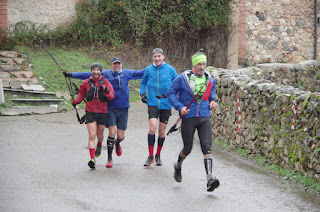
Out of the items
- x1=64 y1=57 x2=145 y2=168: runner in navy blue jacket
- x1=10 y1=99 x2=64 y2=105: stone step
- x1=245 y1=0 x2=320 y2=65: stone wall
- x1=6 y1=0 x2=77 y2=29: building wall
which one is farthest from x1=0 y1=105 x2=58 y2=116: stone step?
x1=245 y1=0 x2=320 y2=65: stone wall

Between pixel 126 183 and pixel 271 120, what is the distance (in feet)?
9.84

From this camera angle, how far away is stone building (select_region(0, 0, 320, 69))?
23203 mm

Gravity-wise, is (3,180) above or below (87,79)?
below

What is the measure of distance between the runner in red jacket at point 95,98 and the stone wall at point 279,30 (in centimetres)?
1577

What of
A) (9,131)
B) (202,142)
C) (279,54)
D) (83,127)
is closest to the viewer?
(202,142)

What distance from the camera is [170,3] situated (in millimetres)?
22656

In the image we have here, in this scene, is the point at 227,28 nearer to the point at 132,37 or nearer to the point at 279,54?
the point at 279,54

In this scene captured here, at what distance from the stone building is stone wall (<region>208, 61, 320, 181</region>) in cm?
997

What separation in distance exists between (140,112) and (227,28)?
9.00 m

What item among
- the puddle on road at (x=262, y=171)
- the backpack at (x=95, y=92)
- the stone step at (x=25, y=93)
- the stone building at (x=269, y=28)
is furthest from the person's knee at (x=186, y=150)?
the stone building at (x=269, y=28)

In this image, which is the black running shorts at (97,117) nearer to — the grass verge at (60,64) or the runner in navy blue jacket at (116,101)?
the runner in navy blue jacket at (116,101)

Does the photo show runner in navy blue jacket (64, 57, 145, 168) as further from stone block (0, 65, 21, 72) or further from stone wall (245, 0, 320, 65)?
stone wall (245, 0, 320, 65)

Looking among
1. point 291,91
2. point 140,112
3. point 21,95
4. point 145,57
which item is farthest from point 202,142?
point 145,57

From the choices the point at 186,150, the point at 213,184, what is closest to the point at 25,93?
the point at 186,150
